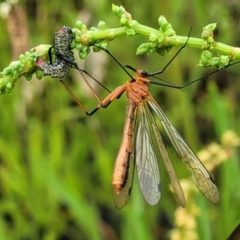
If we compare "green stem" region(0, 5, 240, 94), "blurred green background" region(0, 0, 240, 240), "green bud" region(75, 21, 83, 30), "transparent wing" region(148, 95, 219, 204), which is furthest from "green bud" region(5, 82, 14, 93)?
"blurred green background" region(0, 0, 240, 240)

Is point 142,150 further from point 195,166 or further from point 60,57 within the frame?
point 60,57

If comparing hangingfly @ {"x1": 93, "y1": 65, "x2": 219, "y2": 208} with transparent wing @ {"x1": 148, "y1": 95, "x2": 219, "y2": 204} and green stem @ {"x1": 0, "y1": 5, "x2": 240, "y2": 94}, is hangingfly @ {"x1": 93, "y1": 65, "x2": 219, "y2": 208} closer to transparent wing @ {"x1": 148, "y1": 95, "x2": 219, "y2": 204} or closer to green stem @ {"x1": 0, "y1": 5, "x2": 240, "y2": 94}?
transparent wing @ {"x1": 148, "y1": 95, "x2": 219, "y2": 204}

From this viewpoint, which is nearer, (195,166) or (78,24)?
(78,24)

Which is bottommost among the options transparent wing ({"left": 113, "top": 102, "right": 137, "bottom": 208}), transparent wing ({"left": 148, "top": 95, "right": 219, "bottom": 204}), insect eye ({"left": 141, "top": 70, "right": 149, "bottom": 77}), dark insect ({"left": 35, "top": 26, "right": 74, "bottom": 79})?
transparent wing ({"left": 148, "top": 95, "right": 219, "bottom": 204})

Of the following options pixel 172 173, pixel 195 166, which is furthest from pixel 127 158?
pixel 195 166

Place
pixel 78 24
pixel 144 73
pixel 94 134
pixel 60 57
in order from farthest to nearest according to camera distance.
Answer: pixel 94 134, pixel 144 73, pixel 60 57, pixel 78 24

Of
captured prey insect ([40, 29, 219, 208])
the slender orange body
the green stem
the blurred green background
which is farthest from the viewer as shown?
the blurred green background

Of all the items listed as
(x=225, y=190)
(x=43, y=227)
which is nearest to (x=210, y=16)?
(x=225, y=190)

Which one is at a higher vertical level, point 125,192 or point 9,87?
point 9,87

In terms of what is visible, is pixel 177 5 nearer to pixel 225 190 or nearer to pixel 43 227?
pixel 225 190
